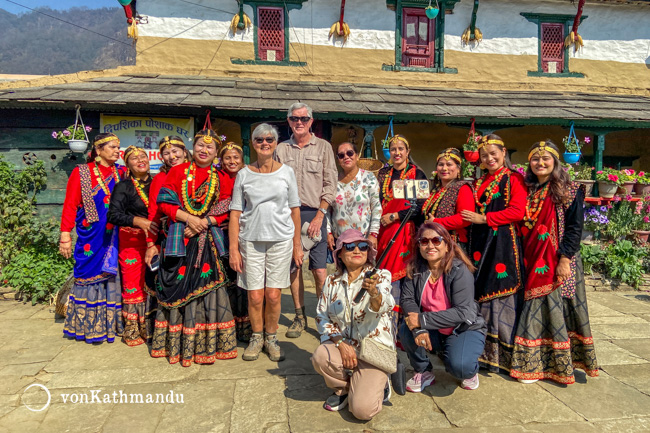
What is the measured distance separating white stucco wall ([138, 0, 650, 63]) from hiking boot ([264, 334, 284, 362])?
23.5ft

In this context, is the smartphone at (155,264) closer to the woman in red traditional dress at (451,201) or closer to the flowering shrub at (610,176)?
the woman in red traditional dress at (451,201)

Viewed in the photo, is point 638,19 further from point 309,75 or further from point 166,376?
point 166,376

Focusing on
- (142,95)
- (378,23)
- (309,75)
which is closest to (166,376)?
(142,95)

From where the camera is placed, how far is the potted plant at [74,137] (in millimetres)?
6852

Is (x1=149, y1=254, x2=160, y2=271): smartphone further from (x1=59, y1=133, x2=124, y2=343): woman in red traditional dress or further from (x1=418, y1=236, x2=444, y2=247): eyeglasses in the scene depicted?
(x1=418, y1=236, x2=444, y2=247): eyeglasses

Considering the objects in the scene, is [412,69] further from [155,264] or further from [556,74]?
[155,264]

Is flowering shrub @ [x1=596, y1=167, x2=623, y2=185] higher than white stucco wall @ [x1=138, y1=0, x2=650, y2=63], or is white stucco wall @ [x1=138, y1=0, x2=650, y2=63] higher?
white stucco wall @ [x1=138, y1=0, x2=650, y2=63]

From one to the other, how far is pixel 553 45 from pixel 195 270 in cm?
1006

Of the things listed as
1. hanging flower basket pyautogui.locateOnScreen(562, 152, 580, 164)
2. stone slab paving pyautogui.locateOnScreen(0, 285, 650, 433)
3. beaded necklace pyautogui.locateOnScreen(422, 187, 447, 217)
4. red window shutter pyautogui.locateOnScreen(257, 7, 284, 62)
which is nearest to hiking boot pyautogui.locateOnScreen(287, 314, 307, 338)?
stone slab paving pyautogui.locateOnScreen(0, 285, 650, 433)

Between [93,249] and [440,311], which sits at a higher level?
[93,249]

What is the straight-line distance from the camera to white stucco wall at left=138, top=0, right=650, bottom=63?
8.90 m

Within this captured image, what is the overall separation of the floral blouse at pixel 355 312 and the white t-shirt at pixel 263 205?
2.55 ft

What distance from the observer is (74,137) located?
22.7 feet

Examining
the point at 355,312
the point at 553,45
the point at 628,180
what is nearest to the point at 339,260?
the point at 355,312
